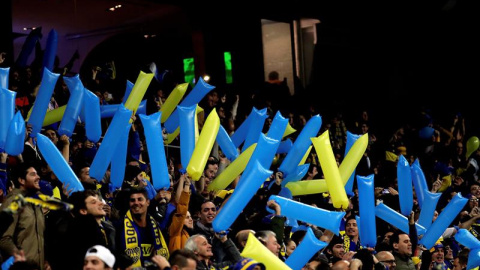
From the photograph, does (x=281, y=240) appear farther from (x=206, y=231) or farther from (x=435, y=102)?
(x=435, y=102)

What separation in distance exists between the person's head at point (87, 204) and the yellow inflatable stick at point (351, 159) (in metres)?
2.97

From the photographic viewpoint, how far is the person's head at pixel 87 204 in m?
6.06

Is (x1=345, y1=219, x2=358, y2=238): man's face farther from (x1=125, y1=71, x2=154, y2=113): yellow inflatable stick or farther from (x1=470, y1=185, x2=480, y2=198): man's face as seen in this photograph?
(x1=470, y1=185, x2=480, y2=198): man's face

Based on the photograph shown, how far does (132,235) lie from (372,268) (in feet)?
7.42

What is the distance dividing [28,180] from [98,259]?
4.05ft

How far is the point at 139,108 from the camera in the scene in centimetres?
888

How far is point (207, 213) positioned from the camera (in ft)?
24.0

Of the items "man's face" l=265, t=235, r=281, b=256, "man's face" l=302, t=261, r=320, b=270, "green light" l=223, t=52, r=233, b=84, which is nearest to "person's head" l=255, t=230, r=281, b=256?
"man's face" l=265, t=235, r=281, b=256

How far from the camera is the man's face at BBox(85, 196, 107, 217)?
19.9ft

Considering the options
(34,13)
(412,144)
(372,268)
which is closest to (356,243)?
(372,268)

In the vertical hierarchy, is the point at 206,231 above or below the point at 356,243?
above

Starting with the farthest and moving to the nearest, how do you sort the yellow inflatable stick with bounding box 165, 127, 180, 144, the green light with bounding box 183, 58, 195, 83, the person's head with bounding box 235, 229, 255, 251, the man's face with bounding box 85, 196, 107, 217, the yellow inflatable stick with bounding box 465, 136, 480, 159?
the green light with bounding box 183, 58, 195, 83, the yellow inflatable stick with bounding box 465, 136, 480, 159, the yellow inflatable stick with bounding box 165, 127, 180, 144, the person's head with bounding box 235, 229, 255, 251, the man's face with bounding box 85, 196, 107, 217

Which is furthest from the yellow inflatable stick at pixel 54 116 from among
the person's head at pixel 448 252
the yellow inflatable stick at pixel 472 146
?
the yellow inflatable stick at pixel 472 146

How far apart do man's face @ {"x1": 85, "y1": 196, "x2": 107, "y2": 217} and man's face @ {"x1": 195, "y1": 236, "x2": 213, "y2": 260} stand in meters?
0.79
